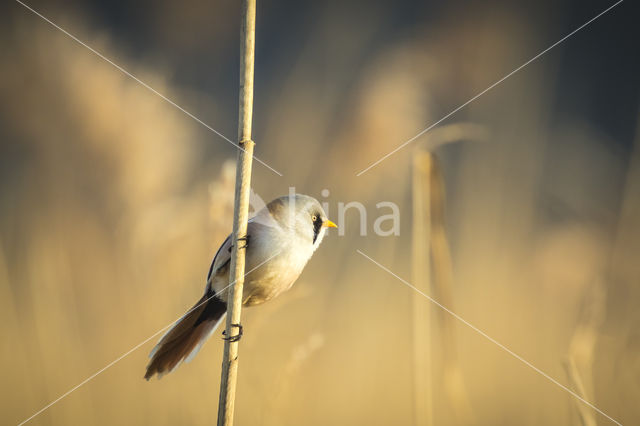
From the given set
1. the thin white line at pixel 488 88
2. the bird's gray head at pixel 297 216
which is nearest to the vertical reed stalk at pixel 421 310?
the bird's gray head at pixel 297 216

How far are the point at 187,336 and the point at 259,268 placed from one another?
386 millimetres

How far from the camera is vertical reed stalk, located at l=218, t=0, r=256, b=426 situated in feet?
3.19

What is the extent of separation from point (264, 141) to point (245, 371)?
1.20m

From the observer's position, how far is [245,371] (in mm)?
1952

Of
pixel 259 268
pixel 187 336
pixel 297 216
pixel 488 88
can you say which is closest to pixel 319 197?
pixel 297 216

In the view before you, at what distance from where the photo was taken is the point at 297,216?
152 centimetres

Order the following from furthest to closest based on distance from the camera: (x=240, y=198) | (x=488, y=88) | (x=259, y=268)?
1. (x=488, y=88)
2. (x=259, y=268)
3. (x=240, y=198)

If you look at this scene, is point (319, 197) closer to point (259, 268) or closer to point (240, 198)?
point (259, 268)

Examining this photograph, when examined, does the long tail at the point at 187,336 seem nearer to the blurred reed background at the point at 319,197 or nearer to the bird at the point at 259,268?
the bird at the point at 259,268

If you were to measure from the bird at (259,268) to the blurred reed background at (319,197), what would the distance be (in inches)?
10.3

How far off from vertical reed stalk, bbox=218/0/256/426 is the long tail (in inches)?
14.4

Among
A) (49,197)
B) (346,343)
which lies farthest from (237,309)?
(49,197)

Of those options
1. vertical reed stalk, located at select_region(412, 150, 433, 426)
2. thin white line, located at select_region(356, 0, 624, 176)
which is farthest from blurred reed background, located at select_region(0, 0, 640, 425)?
vertical reed stalk, located at select_region(412, 150, 433, 426)

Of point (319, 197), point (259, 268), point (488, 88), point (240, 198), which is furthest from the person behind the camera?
point (488, 88)
